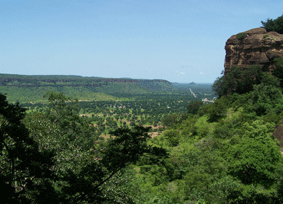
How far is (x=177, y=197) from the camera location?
14609 millimetres

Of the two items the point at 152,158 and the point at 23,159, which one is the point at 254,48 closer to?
the point at 152,158

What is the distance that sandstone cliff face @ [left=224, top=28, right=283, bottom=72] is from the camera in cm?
3156

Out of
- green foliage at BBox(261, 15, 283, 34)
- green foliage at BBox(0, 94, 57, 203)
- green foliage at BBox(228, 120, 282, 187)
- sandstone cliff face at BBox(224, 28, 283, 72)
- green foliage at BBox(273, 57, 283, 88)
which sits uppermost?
green foliage at BBox(261, 15, 283, 34)

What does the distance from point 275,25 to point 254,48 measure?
7.44 meters

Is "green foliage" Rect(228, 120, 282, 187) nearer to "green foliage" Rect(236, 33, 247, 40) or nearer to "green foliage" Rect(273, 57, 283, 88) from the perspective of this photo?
"green foliage" Rect(273, 57, 283, 88)

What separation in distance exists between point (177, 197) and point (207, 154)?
26.2ft

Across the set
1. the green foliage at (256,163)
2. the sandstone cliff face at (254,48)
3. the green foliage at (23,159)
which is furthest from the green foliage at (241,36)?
the green foliage at (23,159)

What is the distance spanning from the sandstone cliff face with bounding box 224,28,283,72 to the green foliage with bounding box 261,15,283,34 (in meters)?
3.31

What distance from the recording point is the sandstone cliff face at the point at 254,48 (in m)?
31.6

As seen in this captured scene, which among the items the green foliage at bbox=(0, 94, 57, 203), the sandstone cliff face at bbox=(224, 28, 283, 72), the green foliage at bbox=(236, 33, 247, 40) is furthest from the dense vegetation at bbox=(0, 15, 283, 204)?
the green foliage at bbox=(236, 33, 247, 40)

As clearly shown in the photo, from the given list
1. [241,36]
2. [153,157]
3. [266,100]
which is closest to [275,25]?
[241,36]

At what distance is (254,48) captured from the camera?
1319 inches

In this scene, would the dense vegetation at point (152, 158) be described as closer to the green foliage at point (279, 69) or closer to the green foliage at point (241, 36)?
the green foliage at point (279, 69)

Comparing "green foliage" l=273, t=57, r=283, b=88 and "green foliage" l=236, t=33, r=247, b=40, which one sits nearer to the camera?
"green foliage" l=273, t=57, r=283, b=88
